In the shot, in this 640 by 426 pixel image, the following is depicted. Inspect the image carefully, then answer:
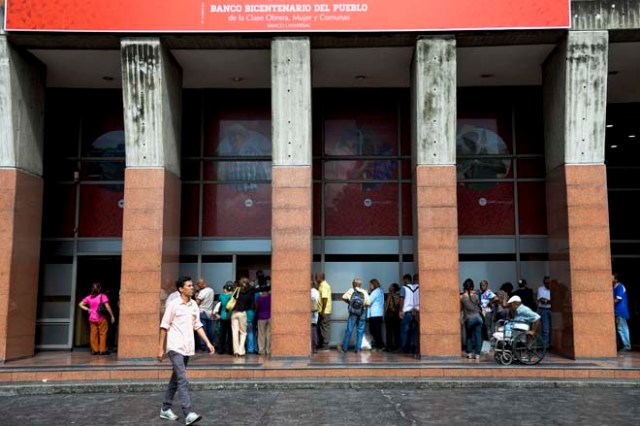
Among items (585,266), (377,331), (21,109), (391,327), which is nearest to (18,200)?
(21,109)

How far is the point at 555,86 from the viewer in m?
14.9

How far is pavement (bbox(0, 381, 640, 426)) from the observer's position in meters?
8.66

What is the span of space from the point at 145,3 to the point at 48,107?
5.11m

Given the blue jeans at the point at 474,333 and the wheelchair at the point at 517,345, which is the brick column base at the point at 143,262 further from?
the wheelchair at the point at 517,345

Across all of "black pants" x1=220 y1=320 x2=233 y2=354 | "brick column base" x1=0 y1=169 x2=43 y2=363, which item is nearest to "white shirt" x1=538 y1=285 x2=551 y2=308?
"black pants" x1=220 y1=320 x2=233 y2=354

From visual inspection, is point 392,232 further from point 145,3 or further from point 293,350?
point 145,3

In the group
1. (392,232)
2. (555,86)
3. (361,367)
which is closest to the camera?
(361,367)

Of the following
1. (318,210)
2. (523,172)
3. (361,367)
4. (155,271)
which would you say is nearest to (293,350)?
(361,367)

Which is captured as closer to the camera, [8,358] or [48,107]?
[8,358]

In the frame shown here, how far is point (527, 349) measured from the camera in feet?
42.1

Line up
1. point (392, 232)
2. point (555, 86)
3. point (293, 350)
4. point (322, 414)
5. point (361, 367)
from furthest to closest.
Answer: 1. point (392, 232)
2. point (555, 86)
3. point (293, 350)
4. point (361, 367)
5. point (322, 414)

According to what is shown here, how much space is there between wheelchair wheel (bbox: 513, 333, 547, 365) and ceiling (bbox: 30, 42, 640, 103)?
644cm

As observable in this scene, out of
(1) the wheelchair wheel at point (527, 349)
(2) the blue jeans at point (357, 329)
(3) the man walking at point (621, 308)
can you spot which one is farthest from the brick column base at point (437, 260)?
(3) the man walking at point (621, 308)

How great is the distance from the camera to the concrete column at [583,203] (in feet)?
45.4
